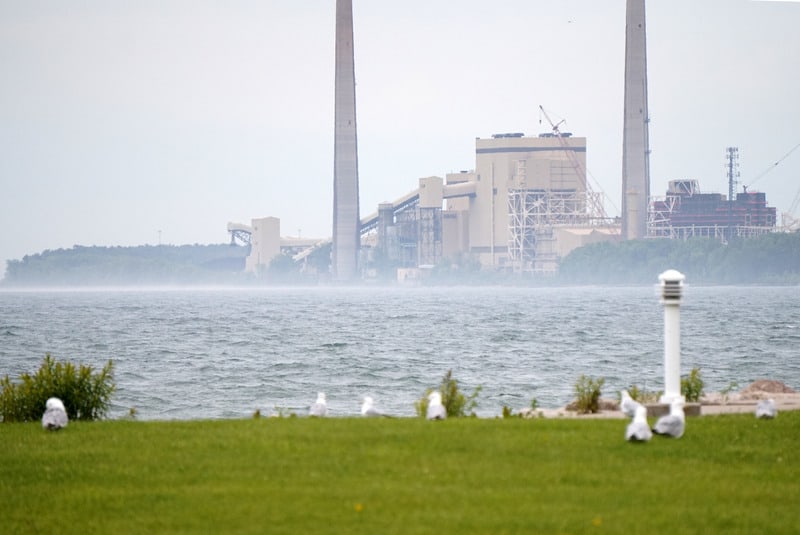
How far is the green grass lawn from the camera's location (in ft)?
26.3

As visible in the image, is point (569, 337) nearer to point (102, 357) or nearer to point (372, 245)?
point (102, 357)

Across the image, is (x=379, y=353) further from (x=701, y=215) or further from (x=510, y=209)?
(x=701, y=215)

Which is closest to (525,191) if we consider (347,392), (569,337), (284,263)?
(284,263)

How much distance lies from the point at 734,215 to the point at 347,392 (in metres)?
130

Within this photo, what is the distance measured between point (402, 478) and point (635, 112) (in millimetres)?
130760

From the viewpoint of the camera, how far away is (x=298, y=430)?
438 inches

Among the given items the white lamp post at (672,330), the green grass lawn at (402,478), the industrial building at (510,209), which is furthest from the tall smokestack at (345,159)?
the green grass lawn at (402,478)

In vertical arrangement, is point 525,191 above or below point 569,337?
above

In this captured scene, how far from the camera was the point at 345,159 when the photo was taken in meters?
145

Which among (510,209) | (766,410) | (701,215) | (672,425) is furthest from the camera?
(701,215)

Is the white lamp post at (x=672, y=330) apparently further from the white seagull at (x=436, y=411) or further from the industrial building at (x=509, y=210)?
the industrial building at (x=509, y=210)

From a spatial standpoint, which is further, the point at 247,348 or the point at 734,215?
the point at 734,215

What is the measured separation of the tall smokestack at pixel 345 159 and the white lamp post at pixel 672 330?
425ft

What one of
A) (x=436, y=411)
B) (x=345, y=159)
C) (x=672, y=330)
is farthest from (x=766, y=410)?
(x=345, y=159)
